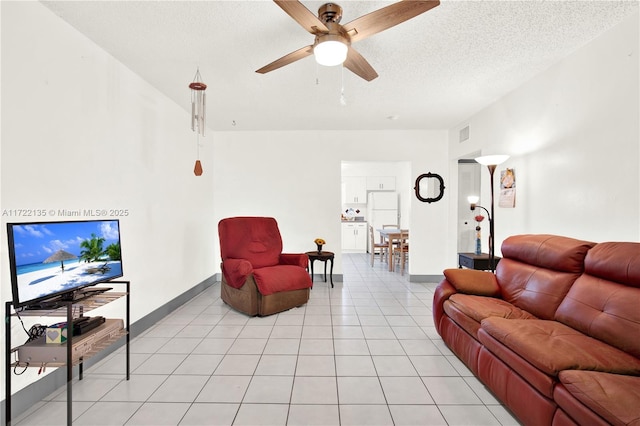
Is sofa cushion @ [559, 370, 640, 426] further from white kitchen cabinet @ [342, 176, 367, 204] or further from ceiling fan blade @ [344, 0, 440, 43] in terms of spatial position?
white kitchen cabinet @ [342, 176, 367, 204]

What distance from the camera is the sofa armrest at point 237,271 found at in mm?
3480

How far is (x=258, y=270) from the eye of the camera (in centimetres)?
361

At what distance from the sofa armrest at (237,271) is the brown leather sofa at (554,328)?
2.06 m

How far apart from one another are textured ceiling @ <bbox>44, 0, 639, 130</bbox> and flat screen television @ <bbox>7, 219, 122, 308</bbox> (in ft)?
4.80

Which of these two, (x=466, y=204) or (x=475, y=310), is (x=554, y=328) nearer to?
(x=475, y=310)

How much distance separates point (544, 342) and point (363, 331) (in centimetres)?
172

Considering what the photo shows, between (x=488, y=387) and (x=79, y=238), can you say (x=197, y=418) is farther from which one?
(x=488, y=387)

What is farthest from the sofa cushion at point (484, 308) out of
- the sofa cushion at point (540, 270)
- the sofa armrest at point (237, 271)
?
the sofa armrest at point (237, 271)

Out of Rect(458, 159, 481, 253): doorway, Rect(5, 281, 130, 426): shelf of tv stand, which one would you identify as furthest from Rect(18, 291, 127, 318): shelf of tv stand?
Rect(458, 159, 481, 253): doorway

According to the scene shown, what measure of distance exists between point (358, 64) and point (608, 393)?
88.5 inches

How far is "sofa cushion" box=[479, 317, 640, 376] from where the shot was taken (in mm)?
1467

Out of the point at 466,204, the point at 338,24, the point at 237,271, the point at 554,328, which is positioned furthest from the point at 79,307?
the point at 466,204

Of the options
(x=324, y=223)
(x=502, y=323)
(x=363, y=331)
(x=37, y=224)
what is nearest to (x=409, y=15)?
(x=502, y=323)

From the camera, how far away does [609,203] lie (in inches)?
86.6
